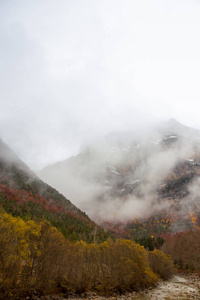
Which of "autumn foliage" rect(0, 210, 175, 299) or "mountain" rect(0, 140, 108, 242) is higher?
"mountain" rect(0, 140, 108, 242)

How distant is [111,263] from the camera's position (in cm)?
2703

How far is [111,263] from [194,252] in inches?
1908

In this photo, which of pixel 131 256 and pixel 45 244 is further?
pixel 131 256

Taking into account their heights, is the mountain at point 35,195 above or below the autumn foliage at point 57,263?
above

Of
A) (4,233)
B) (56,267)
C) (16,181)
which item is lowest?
(56,267)

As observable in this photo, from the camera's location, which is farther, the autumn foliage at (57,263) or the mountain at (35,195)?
A: the mountain at (35,195)

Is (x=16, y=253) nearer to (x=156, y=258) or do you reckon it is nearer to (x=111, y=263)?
(x=111, y=263)

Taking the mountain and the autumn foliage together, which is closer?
the autumn foliage

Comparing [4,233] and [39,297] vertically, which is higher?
[4,233]

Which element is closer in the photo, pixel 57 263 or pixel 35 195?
pixel 57 263

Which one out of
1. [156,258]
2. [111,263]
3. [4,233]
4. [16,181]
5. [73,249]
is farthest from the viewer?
[16,181]

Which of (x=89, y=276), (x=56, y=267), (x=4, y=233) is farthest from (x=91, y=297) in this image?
(x=4, y=233)

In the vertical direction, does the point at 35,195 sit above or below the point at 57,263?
above

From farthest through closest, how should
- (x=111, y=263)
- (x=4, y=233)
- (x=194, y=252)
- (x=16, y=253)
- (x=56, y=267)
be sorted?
(x=194, y=252) → (x=111, y=263) → (x=56, y=267) → (x=16, y=253) → (x=4, y=233)
